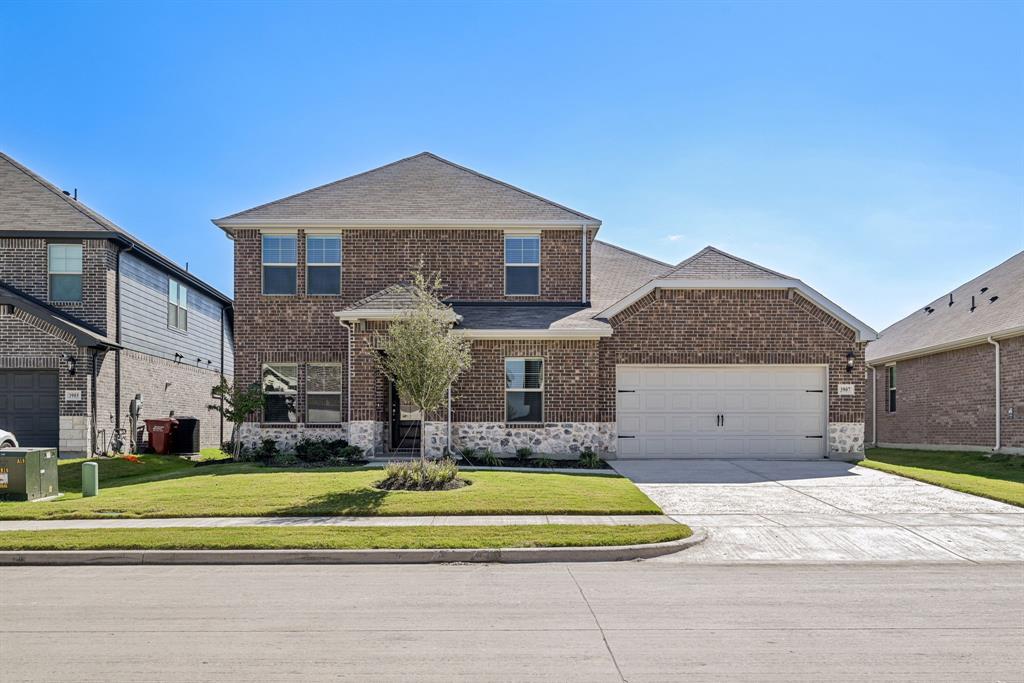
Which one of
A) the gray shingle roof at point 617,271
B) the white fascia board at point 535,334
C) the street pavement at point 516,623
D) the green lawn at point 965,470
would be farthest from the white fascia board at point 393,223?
the street pavement at point 516,623

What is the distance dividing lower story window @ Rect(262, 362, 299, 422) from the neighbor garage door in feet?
18.3

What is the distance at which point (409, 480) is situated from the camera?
13.3 m

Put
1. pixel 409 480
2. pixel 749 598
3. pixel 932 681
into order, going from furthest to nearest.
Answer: pixel 409 480 → pixel 749 598 → pixel 932 681

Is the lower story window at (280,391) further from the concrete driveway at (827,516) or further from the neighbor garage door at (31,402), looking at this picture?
the concrete driveway at (827,516)

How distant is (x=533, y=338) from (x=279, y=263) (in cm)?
766

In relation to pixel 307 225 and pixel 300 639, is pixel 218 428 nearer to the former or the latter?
pixel 307 225

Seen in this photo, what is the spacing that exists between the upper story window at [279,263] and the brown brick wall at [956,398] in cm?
2035

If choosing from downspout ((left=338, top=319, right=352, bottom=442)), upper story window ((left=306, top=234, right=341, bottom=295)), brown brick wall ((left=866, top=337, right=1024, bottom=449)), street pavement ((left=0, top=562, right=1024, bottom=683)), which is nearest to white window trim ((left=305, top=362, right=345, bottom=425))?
downspout ((left=338, top=319, right=352, bottom=442))

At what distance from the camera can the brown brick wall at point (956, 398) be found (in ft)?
66.4

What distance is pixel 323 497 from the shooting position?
1247 centimetres

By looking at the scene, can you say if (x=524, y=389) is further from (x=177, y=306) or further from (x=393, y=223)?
(x=177, y=306)

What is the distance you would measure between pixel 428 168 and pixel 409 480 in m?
12.6

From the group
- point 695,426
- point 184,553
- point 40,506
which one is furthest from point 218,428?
point 184,553

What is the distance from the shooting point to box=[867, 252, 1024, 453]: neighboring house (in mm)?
20500
